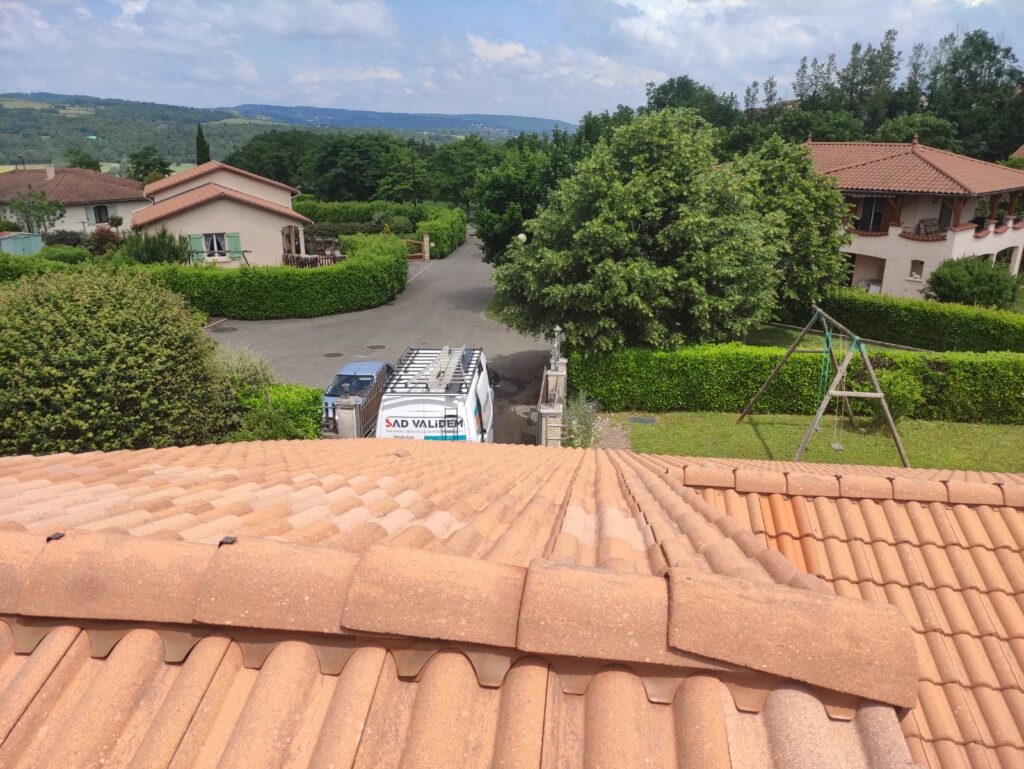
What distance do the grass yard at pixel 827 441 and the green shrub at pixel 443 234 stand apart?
3067cm

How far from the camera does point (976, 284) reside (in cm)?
2755

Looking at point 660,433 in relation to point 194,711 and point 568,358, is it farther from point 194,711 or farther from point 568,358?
point 194,711

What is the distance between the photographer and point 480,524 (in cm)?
438

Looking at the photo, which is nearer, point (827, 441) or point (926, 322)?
point (827, 441)

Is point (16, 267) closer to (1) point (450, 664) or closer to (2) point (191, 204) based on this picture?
(2) point (191, 204)

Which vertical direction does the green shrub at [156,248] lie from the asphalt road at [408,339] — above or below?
above

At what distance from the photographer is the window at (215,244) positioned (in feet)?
116

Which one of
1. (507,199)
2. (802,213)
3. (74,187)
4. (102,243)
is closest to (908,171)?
(802,213)

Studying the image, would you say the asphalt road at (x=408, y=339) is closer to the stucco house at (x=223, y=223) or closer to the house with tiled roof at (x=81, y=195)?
the stucco house at (x=223, y=223)

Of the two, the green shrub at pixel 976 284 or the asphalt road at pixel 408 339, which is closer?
the asphalt road at pixel 408 339

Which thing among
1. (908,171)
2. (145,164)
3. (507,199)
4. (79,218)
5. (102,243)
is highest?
(145,164)

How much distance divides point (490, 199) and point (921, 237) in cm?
1944

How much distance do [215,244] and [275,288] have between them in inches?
256

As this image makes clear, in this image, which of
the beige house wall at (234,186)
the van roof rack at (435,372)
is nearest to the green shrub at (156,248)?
the beige house wall at (234,186)
